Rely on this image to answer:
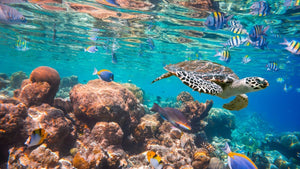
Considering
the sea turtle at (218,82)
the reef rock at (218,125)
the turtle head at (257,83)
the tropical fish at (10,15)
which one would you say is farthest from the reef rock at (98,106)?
the reef rock at (218,125)

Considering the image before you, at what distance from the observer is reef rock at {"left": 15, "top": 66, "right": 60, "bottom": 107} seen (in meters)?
4.84

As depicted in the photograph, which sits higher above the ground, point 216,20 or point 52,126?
point 216,20

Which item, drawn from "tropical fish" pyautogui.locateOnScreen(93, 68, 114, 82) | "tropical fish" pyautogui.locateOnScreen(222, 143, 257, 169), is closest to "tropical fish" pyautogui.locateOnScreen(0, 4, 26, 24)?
"tropical fish" pyautogui.locateOnScreen(93, 68, 114, 82)

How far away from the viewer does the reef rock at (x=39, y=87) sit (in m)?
4.84

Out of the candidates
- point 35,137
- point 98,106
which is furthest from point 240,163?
point 35,137

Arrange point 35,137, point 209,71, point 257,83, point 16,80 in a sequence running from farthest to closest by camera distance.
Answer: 1. point 16,80
2. point 209,71
3. point 35,137
4. point 257,83

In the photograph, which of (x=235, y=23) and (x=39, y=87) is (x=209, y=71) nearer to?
(x=39, y=87)

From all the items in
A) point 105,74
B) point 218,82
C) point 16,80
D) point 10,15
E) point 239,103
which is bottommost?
point 16,80

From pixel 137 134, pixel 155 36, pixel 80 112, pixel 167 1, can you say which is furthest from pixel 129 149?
→ pixel 155 36

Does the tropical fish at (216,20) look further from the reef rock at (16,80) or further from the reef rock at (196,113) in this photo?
the reef rock at (16,80)

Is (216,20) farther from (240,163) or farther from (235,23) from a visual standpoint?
(235,23)

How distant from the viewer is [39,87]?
4.98m

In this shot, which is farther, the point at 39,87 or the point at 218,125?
the point at 218,125

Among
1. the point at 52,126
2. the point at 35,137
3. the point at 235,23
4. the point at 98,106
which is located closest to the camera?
the point at 35,137
